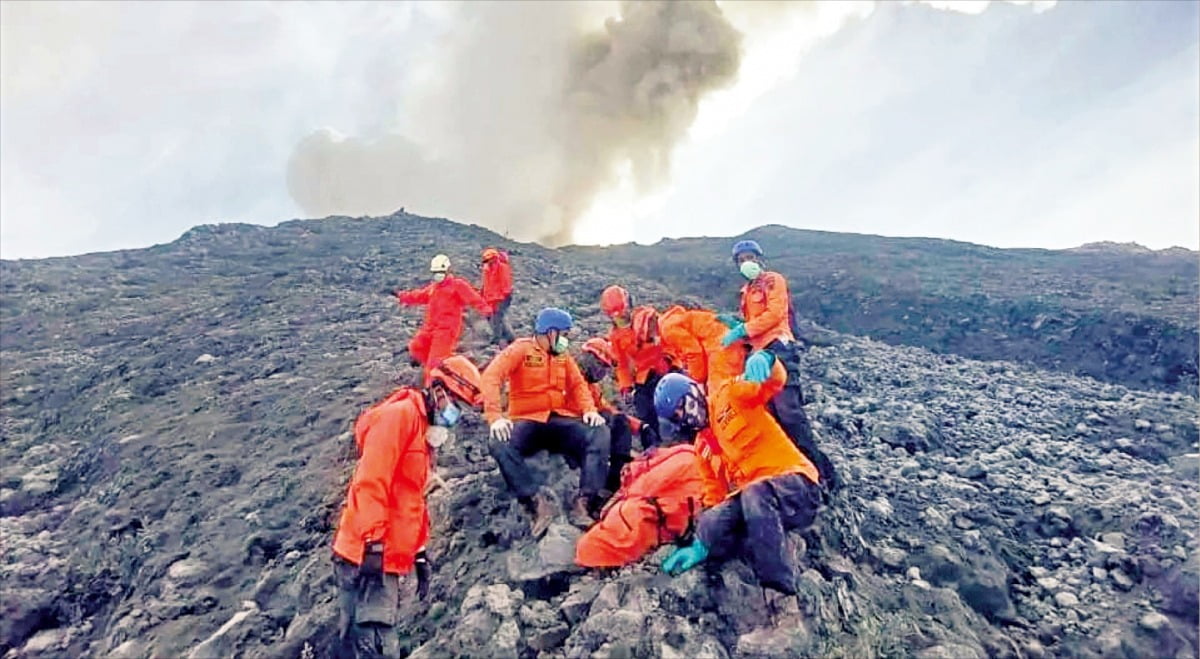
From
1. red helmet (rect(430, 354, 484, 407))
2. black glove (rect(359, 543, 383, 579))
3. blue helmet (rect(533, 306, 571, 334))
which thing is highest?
blue helmet (rect(533, 306, 571, 334))

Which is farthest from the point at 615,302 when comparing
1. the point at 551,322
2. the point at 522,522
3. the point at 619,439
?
the point at 522,522

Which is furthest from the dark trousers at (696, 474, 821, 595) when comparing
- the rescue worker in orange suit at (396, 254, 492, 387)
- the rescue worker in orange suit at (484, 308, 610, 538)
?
the rescue worker in orange suit at (396, 254, 492, 387)

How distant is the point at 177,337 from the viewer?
12836 mm

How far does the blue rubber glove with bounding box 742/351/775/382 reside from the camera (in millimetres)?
4965

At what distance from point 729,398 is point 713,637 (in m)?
1.40

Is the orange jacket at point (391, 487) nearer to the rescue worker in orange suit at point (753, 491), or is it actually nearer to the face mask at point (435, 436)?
the face mask at point (435, 436)

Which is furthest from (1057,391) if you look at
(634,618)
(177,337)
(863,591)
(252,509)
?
(177,337)

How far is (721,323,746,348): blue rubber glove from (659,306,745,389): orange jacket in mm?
102

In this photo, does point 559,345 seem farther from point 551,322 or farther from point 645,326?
point 645,326

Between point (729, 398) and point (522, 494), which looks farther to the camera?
point (522, 494)

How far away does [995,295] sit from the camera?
52.1 ft

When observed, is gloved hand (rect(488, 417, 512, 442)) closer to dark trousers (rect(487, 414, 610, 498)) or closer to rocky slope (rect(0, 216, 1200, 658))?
dark trousers (rect(487, 414, 610, 498))

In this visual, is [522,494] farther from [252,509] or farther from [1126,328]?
[1126,328]

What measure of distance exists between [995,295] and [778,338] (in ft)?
35.7
